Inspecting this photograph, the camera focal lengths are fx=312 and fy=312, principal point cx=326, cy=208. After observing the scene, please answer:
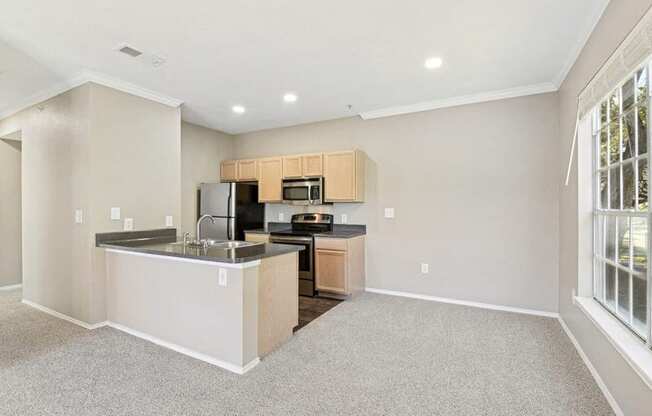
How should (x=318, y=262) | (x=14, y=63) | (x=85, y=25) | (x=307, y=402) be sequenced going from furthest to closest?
(x=318, y=262) → (x=14, y=63) → (x=85, y=25) → (x=307, y=402)

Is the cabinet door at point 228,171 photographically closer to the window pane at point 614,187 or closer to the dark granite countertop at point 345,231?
the dark granite countertop at point 345,231

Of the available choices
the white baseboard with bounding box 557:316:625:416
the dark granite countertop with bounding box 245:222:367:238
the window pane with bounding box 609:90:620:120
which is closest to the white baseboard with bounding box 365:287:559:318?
the white baseboard with bounding box 557:316:625:416

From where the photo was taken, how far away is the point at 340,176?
4391 millimetres

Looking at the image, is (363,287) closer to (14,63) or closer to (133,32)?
(133,32)

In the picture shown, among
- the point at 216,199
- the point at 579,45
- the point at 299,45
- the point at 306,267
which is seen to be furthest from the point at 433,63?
the point at 216,199

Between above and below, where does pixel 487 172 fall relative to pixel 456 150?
below

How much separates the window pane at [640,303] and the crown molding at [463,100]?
2.36 meters

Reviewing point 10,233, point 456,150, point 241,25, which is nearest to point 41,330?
point 10,233

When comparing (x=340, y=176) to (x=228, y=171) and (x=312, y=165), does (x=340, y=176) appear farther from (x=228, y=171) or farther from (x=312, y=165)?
(x=228, y=171)

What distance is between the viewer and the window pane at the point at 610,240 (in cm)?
219

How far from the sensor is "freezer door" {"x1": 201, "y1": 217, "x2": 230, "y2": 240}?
15.6 ft

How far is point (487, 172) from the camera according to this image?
12.4ft

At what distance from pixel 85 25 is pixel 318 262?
3.32m

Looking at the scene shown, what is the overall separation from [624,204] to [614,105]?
72cm
